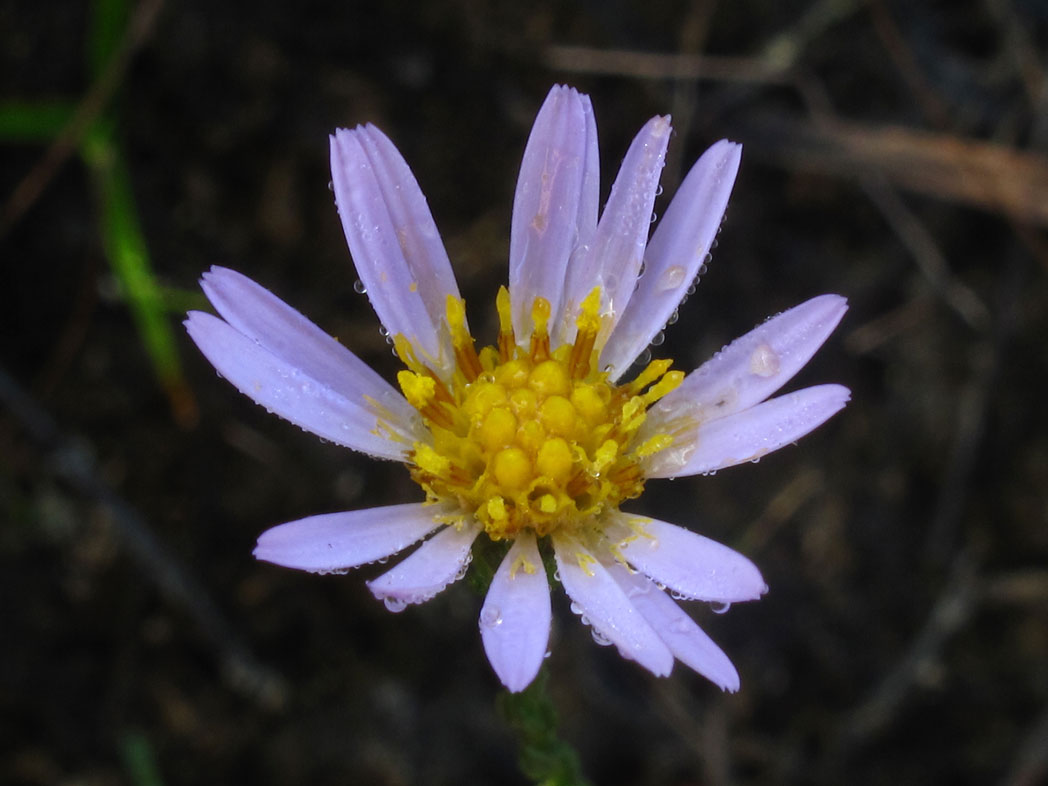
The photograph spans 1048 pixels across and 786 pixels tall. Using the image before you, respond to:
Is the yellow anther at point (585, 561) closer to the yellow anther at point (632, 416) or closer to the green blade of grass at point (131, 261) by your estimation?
the yellow anther at point (632, 416)

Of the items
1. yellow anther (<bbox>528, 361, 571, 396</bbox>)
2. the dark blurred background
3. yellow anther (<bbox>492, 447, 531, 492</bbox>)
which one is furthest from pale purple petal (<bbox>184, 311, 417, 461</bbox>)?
the dark blurred background

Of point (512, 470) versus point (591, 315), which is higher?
point (591, 315)

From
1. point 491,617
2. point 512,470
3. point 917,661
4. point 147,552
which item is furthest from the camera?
point 917,661

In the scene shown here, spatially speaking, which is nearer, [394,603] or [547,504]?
[394,603]

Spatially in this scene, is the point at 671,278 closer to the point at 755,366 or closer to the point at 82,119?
the point at 755,366

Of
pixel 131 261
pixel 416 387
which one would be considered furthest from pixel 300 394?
pixel 131 261

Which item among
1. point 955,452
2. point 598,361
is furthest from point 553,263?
point 955,452
